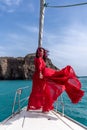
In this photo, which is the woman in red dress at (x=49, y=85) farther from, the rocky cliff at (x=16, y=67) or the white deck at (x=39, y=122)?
the rocky cliff at (x=16, y=67)

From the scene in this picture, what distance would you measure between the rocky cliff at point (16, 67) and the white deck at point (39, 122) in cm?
8541

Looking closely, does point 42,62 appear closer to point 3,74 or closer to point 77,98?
point 77,98

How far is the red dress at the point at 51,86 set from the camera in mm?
7102

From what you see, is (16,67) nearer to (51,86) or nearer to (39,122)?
(51,86)

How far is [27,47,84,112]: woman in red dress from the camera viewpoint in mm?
7105

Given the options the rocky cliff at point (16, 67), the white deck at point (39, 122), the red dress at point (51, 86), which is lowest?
the white deck at point (39, 122)

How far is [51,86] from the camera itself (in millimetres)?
7230

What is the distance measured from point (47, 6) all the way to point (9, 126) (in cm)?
330

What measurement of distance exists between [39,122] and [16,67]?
91.0 meters

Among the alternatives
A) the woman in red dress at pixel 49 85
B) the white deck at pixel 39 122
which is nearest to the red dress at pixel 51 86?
the woman in red dress at pixel 49 85

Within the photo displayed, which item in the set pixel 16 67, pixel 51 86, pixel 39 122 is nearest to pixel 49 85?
pixel 51 86

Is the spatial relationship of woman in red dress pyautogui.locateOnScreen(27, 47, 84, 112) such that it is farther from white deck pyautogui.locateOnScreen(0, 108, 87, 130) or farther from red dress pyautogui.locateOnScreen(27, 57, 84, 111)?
white deck pyautogui.locateOnScreen(0, 108, 87, 130)

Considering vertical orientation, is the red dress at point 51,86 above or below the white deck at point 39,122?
above

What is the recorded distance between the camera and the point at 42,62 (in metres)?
7.29
